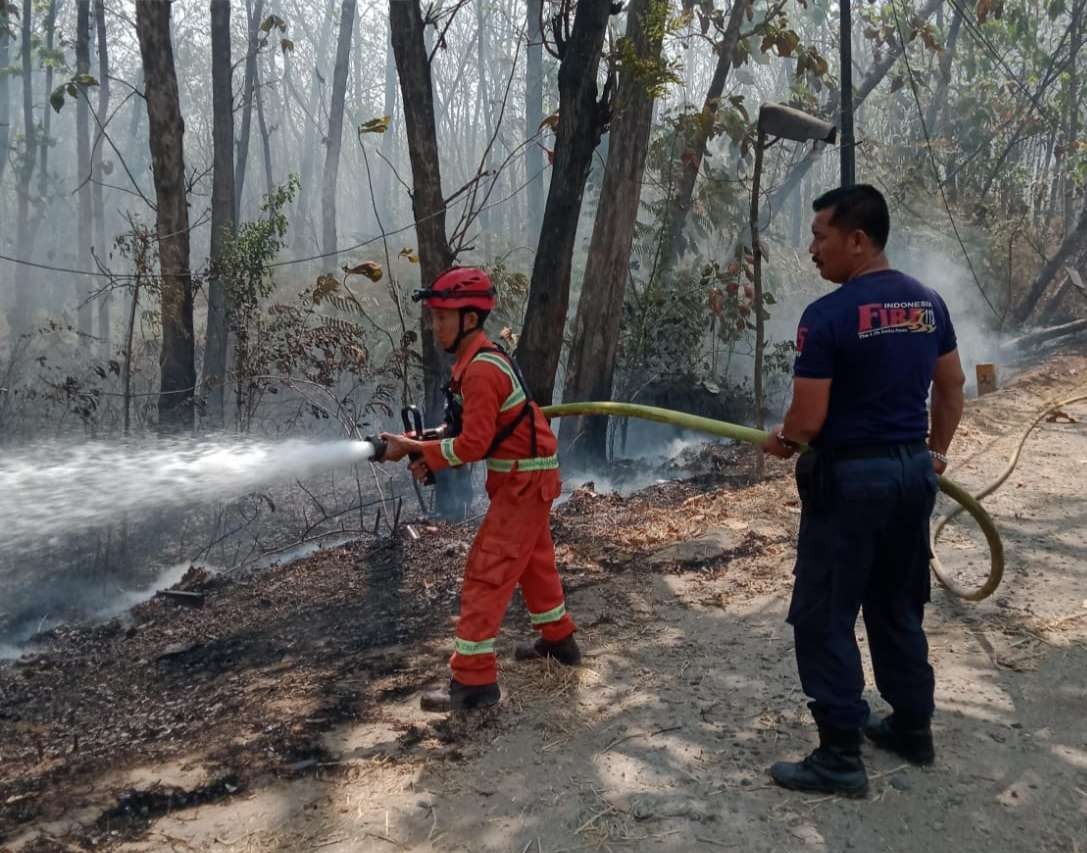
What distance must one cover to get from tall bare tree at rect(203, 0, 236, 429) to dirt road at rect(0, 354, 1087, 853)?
658 centimetres

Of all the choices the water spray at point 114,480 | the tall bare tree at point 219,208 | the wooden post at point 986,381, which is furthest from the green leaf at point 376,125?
the wooden post at point 986,381

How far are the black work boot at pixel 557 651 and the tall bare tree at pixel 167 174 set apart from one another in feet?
20.8

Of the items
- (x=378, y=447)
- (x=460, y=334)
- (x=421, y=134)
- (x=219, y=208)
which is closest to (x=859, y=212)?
(x=460, y=334)

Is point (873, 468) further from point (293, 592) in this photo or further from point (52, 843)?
point (293, 592)

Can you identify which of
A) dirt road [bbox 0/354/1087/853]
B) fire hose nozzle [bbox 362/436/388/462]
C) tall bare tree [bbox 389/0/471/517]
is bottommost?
dirt road [bbox 0/354/1087/853]

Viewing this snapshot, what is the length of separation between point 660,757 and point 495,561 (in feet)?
3.41

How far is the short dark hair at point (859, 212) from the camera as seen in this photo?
3127 mm

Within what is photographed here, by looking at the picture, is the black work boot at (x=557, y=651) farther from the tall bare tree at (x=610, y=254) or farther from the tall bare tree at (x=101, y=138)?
the tall bare tree at (x=101, y=138)

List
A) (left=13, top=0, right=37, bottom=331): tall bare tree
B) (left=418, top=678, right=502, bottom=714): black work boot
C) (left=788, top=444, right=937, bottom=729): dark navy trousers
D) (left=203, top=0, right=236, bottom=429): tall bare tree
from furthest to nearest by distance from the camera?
1. (left=13, top=0, right=37, bottom=331): tall bare tree
2. (left=203, top=0, right=236, bottom=429): tall bare tree
3. (left=418, top=678, right=502, bottom=714): black work boot
4. (left=788, top=444, right=937, bottom=729): dark navy trousers

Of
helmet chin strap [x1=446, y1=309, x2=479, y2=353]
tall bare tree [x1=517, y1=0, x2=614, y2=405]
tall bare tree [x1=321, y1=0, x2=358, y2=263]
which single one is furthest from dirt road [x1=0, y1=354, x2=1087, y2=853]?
tall bare tree [x1=321, y1=0, x2=358, y2=263]

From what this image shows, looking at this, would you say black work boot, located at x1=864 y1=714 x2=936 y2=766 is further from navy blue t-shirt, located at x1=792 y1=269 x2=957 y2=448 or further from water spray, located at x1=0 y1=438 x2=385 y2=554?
water spray, located at x1=0 y1=438 x2=385 y2=554

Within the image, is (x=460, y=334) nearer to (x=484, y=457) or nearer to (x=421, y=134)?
(x=484, y=457)

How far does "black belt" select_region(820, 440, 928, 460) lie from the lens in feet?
10.3

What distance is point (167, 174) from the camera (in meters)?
9.76
